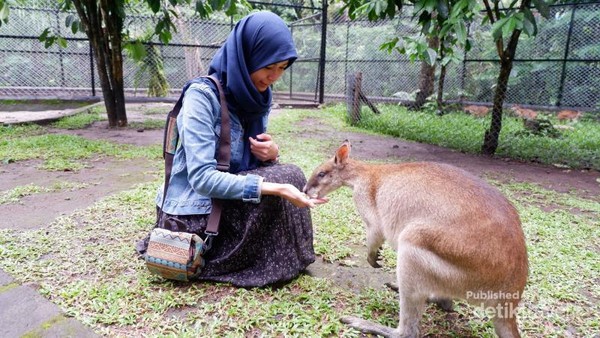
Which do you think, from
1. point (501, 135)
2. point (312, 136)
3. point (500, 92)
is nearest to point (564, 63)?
point (501, 135)

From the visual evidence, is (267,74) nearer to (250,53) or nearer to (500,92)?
(250,53)

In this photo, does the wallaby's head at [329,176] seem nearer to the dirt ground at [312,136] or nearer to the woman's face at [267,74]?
the dirt ground at [312,136]

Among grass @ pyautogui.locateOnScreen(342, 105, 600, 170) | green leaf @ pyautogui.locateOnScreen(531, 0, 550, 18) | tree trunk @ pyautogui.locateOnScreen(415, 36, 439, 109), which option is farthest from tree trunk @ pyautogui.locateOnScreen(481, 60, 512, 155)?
tree trunk @ pyautogui.locateOnScreen(415, 36, 439, 109)

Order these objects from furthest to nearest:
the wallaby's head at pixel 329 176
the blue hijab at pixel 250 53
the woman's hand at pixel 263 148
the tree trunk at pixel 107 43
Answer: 1. the tree trunk at pixel 107 43
2. the wallaby's head at pixel 329 176
3. the woman's hand at pixel 263 148
4. the blue hijab at pixel 250 53

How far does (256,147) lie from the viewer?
243 centimetres

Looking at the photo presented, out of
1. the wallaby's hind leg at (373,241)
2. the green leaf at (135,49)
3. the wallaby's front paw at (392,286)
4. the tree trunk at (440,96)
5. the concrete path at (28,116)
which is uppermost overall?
the green leaf at (135,49)

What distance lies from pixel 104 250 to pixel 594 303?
2.87 m

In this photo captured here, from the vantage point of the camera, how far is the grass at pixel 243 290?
2.03m

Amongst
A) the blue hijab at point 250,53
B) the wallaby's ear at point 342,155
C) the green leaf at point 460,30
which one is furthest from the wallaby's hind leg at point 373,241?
the green leaf at point 460,30

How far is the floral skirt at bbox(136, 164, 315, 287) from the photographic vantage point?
2.24 metres

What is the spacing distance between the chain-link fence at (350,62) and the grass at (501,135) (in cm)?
81

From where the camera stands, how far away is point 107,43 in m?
6.62

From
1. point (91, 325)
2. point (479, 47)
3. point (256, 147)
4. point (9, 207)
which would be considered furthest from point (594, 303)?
point (479, 47)

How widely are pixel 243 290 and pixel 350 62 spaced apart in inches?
390
